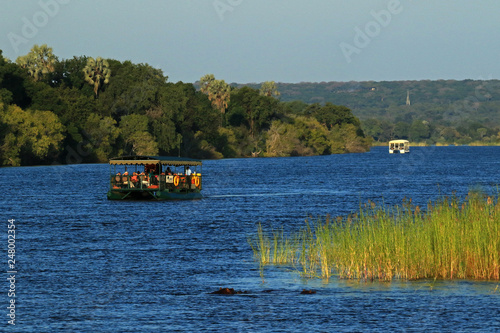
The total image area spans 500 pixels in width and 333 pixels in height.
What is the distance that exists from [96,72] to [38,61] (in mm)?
11904

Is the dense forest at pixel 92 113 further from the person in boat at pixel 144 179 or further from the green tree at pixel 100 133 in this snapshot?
the person in boat at pixel 144 179

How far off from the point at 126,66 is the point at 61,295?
150378 mm

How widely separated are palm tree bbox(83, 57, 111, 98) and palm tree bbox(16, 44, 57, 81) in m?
6.72

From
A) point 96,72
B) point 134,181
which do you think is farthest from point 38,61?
point 134,181

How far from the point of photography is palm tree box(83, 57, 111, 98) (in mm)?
162375

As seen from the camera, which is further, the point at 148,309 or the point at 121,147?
the point at 121,147

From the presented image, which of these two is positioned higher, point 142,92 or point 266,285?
point 142,92

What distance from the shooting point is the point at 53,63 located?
159500 millimetres

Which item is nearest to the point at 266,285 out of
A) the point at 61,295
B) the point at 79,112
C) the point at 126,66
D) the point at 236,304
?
the point at 236,304

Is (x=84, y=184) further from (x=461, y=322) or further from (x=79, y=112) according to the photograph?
(x=461, y=322)

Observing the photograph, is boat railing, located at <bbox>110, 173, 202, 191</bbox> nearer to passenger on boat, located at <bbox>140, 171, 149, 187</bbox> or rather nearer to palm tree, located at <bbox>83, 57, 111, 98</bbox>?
passenger on boat, located at <bbox>140, 171, 149, 187</bbox>

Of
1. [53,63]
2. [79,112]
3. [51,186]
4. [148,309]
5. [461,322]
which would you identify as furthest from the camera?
[53,63]

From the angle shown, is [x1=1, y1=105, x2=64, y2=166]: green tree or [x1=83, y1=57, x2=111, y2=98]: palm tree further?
[x1=83, y1=57, x2=111, y2=98]: palm tree
